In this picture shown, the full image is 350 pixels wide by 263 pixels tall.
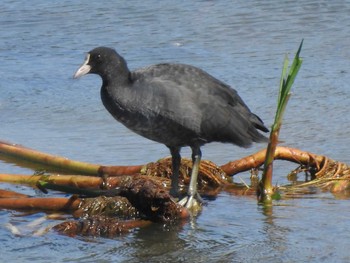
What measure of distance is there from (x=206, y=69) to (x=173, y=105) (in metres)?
3.34

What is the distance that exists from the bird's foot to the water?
0.11m

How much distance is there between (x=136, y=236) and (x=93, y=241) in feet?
0.87

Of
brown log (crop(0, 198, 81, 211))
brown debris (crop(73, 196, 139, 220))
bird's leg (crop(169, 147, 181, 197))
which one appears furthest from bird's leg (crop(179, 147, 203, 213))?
brown log (crop(0, 198, 81, 211))

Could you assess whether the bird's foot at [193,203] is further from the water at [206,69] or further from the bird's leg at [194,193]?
the water at [206,69]

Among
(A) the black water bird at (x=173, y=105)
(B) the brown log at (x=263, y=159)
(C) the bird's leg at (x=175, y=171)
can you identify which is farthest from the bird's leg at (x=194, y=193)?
(B) the brown log at (x=263, y=159)

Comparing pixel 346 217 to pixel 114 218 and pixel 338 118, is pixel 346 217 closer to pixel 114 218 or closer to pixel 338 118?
pixel 114 218

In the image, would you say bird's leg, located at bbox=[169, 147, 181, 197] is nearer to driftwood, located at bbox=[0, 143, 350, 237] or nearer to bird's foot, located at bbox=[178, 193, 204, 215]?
driftwood, located at bbox=[0, 143, 350, 237]

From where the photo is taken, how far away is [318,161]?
22.8 feet

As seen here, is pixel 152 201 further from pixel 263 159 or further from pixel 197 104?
pixel 263 159

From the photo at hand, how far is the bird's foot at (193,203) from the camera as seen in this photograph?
6231 mm

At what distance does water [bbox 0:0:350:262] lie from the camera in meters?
5.55

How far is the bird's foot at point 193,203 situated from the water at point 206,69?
11cm

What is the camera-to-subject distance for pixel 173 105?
6.62 meters

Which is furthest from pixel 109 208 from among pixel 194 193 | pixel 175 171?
pixel 175 171
